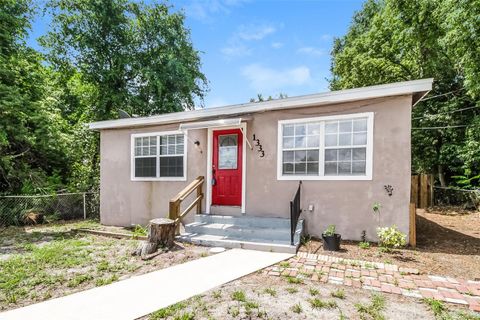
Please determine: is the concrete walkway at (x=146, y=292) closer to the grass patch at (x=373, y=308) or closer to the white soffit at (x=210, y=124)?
the grass patch at (x=373, y=308)

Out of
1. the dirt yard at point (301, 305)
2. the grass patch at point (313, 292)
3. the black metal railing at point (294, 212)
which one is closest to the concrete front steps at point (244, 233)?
the black metal railing at point (294, 212)

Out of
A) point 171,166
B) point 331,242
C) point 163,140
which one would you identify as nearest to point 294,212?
point 331,242

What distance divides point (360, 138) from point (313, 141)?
1013 millimetres

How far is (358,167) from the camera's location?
616cm

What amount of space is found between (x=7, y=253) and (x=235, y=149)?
18.2ft

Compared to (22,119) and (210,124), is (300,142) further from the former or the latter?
(22,119)

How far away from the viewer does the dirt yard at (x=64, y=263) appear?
155 inches

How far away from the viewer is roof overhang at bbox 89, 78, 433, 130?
18.3 ft

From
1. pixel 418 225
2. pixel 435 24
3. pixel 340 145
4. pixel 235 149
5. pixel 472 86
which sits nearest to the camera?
pixel 340 145

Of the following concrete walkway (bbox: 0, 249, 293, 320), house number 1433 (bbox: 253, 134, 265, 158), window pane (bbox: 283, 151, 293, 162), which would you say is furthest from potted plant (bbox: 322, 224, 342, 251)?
house number 1433 (bbox: 253, 134, 265, 158)

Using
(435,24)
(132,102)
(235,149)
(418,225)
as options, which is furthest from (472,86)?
(132,102)

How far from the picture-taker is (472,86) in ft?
33.2

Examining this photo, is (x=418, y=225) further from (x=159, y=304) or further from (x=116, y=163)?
(x=116, y=163)

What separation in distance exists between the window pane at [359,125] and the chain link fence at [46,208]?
10.0 meters
